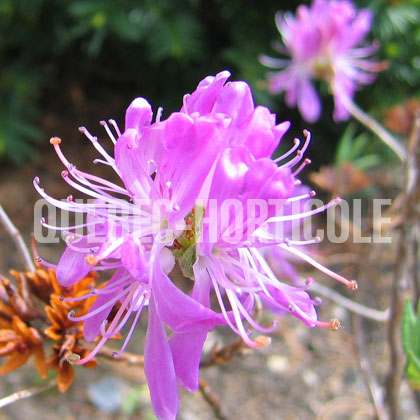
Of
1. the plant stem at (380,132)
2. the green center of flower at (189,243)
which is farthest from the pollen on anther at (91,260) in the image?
the plant stem at (380,132)

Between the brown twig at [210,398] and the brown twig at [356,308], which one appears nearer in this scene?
the brown twig at [210,398]

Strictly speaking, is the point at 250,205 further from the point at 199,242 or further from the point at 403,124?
the point at 403,124

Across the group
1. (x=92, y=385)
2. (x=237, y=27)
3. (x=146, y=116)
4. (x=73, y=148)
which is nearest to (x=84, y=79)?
(x=73, y=148)

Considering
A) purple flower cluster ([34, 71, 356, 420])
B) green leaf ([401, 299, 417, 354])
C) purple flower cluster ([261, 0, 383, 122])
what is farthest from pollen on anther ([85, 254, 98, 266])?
purple flower cluster ([261, 0, 383, 122])

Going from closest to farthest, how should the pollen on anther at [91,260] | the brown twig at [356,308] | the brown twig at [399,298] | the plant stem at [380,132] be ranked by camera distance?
the pollen on anther at [91,260], the brown twig at [399,298], the brown twig at [356,308], the plant stem at [380,132]

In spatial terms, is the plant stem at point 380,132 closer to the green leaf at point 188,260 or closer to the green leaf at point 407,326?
the green leaf at point 407,326

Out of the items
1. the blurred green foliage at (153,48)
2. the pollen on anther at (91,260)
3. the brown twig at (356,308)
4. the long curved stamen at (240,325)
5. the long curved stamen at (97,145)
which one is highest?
the blurred green foliage at (153,48)

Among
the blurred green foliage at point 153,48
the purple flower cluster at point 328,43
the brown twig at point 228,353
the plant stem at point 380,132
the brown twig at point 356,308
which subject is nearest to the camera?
the brown twig at point 228,353

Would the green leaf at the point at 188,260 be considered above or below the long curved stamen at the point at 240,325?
above

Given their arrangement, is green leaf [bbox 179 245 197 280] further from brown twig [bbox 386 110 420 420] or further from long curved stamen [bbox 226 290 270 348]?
brown twig [bbox 386 110 420 420]
